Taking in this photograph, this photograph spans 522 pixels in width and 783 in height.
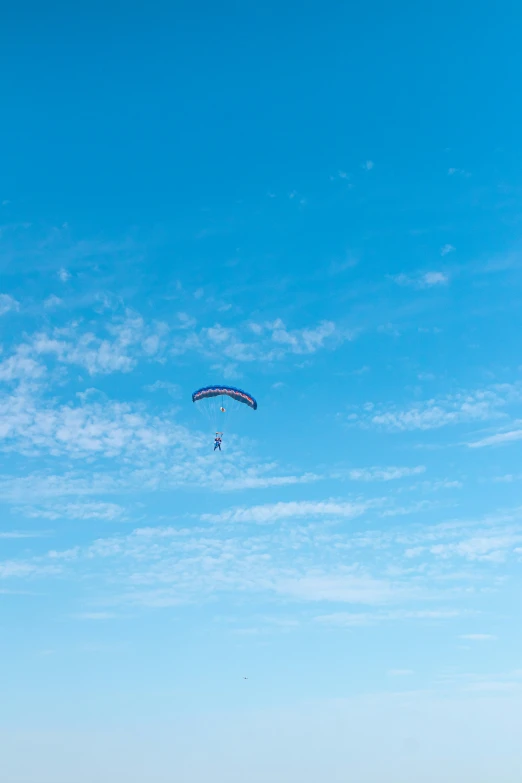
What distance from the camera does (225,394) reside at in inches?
7298

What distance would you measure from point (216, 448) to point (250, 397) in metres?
10.7

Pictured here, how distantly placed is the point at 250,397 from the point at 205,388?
23.5 ft

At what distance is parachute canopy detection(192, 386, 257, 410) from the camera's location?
606 feet

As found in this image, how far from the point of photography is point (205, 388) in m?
185

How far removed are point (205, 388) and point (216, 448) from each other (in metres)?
11.0

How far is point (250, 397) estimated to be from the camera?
18600cm

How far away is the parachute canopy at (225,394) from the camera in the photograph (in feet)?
606

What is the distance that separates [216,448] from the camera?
190 meters
